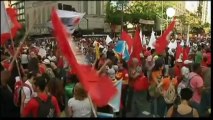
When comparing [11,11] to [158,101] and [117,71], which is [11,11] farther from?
[158,101]

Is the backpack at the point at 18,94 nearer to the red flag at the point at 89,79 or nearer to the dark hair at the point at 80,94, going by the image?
the dark hair at the point at 80,94

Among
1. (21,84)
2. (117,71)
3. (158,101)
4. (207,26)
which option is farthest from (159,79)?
(207,26)

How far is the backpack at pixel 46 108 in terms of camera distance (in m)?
6.77

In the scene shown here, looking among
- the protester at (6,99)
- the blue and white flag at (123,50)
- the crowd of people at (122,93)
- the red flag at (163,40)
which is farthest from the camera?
the blue and white flag at (123,50)

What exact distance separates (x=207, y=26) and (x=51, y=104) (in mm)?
83656

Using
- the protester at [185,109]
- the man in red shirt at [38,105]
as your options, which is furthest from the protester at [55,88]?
the protester at [185,109]

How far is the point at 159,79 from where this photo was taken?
9852mm

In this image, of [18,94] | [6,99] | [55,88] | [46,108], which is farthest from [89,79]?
[18,94]

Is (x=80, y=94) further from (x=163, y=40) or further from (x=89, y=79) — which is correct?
(x=163, y=40)

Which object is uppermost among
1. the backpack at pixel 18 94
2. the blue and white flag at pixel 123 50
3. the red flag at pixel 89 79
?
the red flag at pixel 89 79

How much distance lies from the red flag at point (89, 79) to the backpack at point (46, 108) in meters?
0.57

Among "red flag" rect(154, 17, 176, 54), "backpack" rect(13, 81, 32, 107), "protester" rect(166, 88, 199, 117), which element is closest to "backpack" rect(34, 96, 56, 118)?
"backpack" rect(13, 81, 32, 107)

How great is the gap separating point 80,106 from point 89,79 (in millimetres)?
532

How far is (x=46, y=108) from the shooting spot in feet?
22.4
